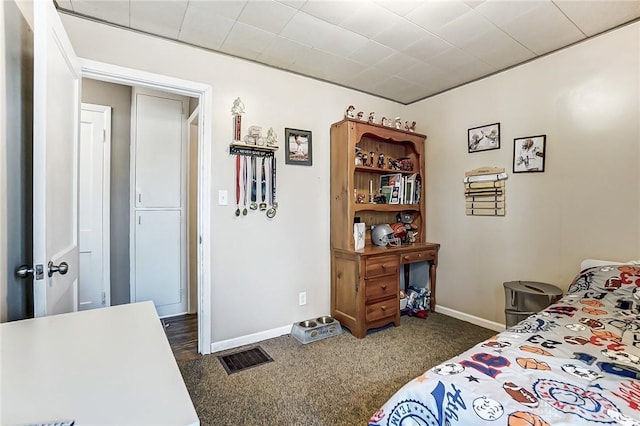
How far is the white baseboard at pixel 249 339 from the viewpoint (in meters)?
2.45

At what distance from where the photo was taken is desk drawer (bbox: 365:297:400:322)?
2.74m

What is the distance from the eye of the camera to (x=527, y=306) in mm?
2432

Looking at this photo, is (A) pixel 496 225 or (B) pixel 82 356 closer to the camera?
(B) pixel 82 356

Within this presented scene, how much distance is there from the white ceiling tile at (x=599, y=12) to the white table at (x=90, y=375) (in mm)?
2659

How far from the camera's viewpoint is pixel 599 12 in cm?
195

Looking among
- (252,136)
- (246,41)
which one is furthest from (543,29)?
(252,136)

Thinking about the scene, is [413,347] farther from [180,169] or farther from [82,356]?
[180,169]

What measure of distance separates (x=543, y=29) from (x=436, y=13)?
826 mm

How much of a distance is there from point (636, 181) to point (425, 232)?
1.73 m

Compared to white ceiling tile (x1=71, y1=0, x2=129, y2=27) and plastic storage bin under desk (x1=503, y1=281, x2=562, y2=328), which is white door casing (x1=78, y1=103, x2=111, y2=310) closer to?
white ceiling tile (x1=71, y1=0, x2=129, y2=27)

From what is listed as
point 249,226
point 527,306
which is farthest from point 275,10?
point 527,306

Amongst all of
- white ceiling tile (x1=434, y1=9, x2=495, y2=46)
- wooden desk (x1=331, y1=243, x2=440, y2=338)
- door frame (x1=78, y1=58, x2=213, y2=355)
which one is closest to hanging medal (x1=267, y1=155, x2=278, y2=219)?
door frame (x1=78, y1=58, x2=213, y2=355)

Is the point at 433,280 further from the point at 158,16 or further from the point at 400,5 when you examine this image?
the point at 158,16

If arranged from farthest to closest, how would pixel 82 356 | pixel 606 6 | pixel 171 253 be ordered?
pixel 171 253 < pixel 606 6 < pixel 82 356
